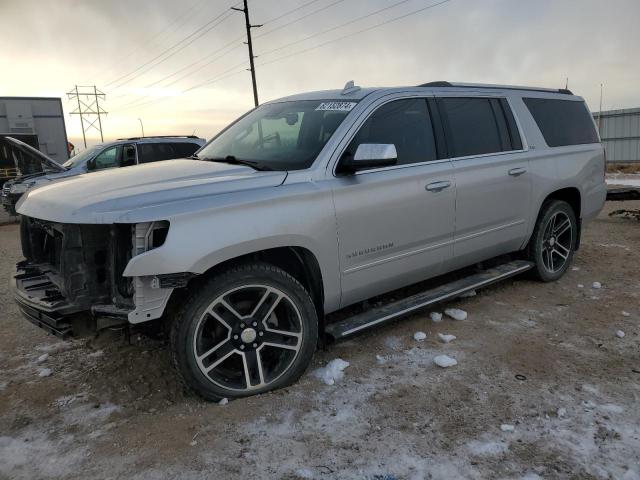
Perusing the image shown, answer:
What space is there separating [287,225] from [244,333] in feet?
2.35

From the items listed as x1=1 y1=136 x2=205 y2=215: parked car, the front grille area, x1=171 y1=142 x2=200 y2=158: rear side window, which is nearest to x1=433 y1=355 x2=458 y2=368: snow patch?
the front grille area

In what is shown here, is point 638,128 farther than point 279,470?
Yes

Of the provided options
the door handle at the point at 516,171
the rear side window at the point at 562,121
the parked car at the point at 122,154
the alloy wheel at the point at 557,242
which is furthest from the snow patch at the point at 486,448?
the parked car at the point at 122,154

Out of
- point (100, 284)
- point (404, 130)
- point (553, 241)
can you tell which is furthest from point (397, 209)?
point (553, 241)

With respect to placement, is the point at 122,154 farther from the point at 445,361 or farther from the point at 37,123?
the point at 37,123

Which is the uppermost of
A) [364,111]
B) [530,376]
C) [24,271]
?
[364,111]

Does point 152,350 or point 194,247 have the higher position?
point 194,247

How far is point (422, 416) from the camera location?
2.96m

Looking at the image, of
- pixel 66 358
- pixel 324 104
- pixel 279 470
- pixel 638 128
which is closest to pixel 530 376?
pixel 279 470

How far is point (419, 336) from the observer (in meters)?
4.05

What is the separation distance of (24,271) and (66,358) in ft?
2.67

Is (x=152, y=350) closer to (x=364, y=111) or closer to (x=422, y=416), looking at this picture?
(x=422, y=416)

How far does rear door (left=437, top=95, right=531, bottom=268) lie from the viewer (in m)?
4.24

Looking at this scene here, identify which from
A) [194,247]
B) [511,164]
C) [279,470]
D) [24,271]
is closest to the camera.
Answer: [279,470]
